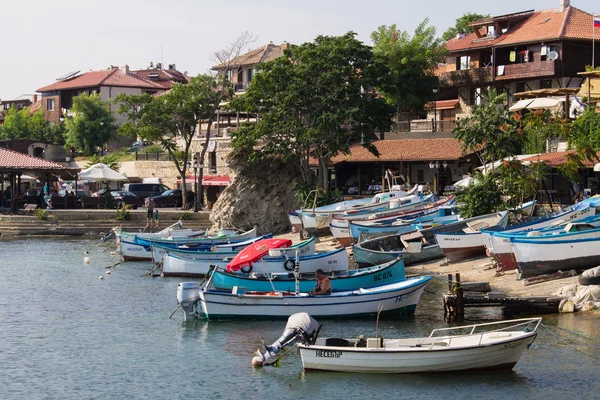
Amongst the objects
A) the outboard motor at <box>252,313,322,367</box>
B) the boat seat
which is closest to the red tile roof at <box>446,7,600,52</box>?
the outboard motor at <box>252,313,322,367</box>

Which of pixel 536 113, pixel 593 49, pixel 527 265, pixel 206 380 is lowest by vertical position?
pixel 206 380

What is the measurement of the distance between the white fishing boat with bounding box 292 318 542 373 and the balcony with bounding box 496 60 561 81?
43722 millimetres

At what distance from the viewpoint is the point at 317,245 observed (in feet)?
163

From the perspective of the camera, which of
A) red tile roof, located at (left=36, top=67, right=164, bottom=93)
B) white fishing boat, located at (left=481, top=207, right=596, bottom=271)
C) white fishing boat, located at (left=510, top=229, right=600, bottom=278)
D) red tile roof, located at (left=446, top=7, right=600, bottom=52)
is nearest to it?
white fishing boat, located at (left=510, top=229, right=600, bottom=278)

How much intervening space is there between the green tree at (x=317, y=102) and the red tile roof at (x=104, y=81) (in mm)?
48211

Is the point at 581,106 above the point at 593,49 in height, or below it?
below

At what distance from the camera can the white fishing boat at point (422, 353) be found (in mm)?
21984

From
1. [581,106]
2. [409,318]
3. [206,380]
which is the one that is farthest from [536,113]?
[206,380]

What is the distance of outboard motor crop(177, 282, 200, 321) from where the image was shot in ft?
98.4

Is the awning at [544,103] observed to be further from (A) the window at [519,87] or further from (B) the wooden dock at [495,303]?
(B) the wooden dock at [495,303]

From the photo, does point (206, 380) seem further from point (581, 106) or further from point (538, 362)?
point (581, 106)

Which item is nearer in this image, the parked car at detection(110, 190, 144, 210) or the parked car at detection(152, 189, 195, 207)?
the parked car at detection(110, 190, 144, 210)

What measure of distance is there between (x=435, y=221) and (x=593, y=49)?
21.1 metres

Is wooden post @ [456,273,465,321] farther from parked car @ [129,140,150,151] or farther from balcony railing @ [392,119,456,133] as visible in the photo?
parked car @ [129,140,150,151]
